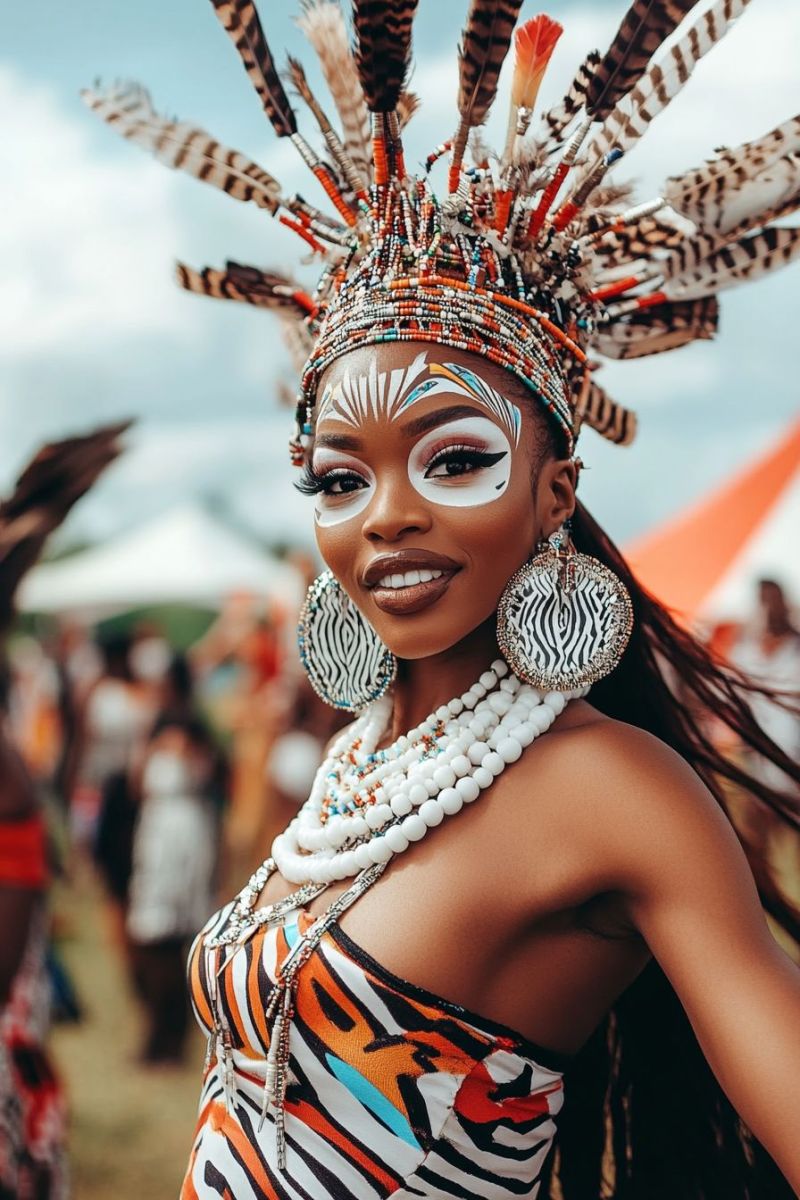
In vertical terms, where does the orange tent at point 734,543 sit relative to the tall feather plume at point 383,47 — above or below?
below

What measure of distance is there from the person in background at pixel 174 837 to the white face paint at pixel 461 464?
19.7 ft

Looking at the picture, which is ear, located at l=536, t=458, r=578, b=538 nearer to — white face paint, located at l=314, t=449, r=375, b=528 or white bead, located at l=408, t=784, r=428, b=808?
white face paint, located at l=314, t=449, r=375, b=528

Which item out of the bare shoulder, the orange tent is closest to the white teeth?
the bare shoulder

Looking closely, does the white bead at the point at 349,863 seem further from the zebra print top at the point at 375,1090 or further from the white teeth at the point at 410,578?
the white teeth at the point at 410,578

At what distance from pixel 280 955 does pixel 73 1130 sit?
16.1 ft

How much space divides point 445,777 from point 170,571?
16212 millimetres

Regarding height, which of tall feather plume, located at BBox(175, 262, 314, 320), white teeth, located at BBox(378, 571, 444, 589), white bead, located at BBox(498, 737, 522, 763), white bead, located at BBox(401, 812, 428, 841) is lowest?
white bead, located at BBox(401, 812, 428, 841)

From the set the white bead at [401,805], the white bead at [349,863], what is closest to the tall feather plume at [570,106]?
the white bead at [401,805]

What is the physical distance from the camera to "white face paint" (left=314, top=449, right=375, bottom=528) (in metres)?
2.00

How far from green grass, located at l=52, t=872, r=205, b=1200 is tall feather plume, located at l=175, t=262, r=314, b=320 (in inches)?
147

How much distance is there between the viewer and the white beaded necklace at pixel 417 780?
6.30ft

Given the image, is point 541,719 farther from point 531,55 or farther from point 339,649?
point 531,55

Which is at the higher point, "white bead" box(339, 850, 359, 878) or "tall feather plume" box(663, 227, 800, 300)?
"tall feather plume" box(663, 227, 800, 300)

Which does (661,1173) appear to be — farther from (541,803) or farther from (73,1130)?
(73,1130)
